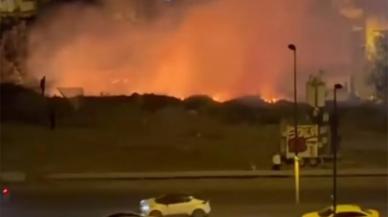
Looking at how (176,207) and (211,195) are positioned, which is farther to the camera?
(211,195)

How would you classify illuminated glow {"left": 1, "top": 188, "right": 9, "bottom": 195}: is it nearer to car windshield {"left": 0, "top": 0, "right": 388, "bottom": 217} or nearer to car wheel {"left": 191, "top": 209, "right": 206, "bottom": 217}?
car windshield {"left": 0, "top": 0, "right": 388, "bottom": 217}

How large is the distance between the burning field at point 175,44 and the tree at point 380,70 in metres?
1.63

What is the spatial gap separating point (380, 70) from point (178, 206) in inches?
406

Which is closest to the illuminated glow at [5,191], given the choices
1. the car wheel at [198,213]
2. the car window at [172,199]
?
the car window at [172,199]

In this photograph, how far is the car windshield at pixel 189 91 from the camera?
14.4 meters

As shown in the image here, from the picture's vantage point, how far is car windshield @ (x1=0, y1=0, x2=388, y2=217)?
14.4 metres

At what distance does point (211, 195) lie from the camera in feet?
36.0

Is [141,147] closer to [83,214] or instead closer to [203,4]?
[203,4]

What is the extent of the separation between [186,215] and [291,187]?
2.97 meters

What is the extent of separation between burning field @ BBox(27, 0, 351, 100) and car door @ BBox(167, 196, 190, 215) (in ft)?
34.4

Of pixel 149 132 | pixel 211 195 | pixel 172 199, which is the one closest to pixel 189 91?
pixel 149 132

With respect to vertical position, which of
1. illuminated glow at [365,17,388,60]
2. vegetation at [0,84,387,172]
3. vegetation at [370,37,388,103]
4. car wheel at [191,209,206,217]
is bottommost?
car wheel at [191,209,206,217]

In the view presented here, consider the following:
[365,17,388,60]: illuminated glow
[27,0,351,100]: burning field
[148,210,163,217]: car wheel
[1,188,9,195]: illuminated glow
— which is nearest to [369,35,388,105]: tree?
[365,17,388,60]: illuminated glow

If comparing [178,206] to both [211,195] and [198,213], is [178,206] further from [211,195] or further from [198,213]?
[211,195]
